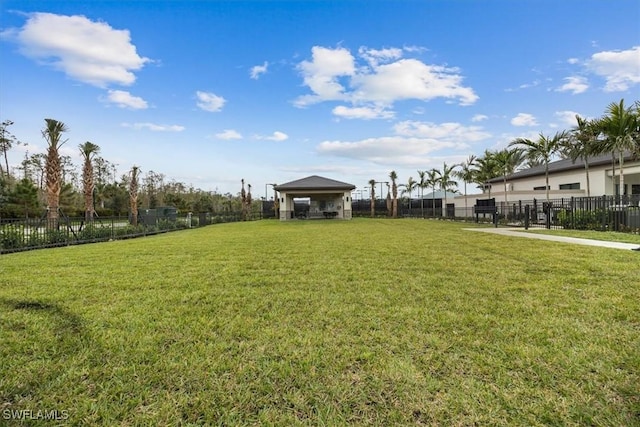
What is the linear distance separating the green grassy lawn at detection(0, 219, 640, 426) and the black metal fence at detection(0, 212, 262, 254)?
629cm

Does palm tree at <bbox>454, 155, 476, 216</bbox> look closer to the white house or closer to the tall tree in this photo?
A: the white house

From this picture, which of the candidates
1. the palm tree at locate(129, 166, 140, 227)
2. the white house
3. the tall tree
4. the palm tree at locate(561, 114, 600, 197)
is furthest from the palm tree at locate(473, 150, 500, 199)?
the tall tree

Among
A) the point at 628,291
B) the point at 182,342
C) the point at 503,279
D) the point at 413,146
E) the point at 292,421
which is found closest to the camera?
the point at 292,421

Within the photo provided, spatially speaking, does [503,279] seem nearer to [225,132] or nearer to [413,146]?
[225,132]

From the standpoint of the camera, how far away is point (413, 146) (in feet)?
104

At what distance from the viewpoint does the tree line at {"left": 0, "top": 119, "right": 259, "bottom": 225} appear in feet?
77.6

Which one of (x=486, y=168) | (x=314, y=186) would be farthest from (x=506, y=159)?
(x=314, y=186)

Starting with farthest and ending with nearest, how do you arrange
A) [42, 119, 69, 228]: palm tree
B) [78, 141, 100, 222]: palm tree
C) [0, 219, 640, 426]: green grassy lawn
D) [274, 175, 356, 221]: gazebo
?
1. [274, 175, 356, 221]: gazebo
2. [78, 141, 100, 222]: palm tree
3. [42, 119, 69, 228]: palm tree
4. [0, 219, 640, 426]: green grassy lawn

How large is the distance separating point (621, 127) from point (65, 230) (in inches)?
908

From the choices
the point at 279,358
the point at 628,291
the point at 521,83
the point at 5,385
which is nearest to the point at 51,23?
the point at 5,385

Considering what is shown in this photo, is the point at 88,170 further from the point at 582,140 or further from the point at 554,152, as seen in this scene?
the point at 554,152

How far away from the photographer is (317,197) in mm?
35594

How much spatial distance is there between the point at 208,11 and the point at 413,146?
80.6 ft

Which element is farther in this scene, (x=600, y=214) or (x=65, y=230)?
(x=600, y=214)
